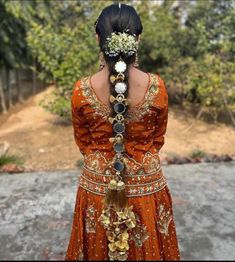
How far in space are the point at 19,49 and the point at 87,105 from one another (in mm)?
10754

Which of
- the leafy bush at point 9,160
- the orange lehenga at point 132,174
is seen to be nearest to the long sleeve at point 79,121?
the orange lehenga at point 132,174

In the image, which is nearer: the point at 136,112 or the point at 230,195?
the point at 136,112

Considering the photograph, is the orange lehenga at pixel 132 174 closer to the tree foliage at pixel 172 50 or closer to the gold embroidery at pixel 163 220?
the gold embroidery at pixel 163 220

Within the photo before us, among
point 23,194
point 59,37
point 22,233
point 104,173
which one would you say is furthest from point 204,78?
point 104,173

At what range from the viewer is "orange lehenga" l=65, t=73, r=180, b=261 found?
2379 mm

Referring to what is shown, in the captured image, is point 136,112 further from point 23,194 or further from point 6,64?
point 6,64

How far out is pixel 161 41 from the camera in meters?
10.4

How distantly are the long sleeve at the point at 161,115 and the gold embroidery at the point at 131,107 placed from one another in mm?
47

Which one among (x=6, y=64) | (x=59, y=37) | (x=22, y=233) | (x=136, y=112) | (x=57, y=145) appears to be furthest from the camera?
(x=6, y=64)

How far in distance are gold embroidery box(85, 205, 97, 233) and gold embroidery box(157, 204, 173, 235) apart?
39 cm

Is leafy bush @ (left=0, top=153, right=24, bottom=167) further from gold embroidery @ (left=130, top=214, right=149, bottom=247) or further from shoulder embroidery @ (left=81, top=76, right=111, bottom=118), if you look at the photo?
Result: shoulder embroidery @ (left=81, top=76, right=111, bottom=118)

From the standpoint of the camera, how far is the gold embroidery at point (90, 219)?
2.56 m

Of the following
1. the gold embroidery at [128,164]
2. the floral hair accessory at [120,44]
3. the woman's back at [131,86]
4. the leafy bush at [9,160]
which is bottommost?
the leafy bush at [9,160]

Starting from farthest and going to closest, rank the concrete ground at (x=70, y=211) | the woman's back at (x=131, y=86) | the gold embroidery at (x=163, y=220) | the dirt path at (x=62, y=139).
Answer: the dirt path at (x=62, y=139) → the concrete ground at (x=70, y=211) → the gold embroidery at (x=163, y=220) → the woman's back at (x=131, y=86)
